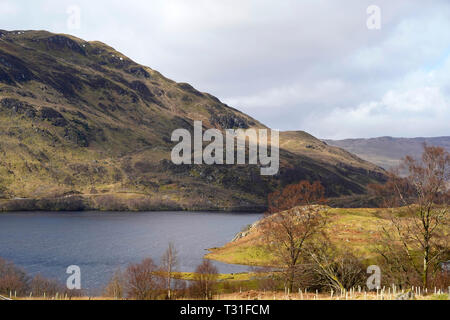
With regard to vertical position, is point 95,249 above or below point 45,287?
below

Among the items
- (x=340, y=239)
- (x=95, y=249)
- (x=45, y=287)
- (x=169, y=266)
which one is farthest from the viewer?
(x=95, y=249)

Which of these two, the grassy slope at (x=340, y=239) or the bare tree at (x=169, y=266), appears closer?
the bare tree at (x=169, y=266)

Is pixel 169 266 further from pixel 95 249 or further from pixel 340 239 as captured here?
pixel 95 249

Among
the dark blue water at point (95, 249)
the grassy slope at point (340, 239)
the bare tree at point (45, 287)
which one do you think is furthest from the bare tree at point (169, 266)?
the bare tree at point (45, 287)

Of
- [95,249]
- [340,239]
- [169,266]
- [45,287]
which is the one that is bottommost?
[95,249]

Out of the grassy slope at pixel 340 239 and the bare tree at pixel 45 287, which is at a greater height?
the grassy slope at pixel 340 239

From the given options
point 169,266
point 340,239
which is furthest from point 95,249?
point 340,239

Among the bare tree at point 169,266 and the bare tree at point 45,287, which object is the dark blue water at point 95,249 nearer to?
the bare tree at point 169,266

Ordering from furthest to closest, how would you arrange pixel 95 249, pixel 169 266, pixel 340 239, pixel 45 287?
1. pixel 95 249
2. pixel 340 239
3. pixel 169 266
4. pixel 45 287
